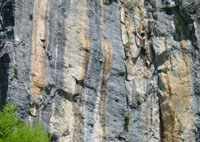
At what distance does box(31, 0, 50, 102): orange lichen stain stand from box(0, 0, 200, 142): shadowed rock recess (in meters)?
0.04

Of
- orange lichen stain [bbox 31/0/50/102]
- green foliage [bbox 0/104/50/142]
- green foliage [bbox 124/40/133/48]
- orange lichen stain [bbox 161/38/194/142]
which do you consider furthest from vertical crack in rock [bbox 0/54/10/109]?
orange lichen stain [bbox 161/38/194/142]

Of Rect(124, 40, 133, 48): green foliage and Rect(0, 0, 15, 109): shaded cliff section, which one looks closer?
Rect(0, 0, 15, 109): shaded cliff section

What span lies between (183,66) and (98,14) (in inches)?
163

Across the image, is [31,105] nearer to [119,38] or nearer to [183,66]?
[119,38]

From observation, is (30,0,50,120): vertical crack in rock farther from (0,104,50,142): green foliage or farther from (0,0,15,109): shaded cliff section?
(0,104,50,142): green foliage

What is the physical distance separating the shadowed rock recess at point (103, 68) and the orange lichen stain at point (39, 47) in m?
0.04

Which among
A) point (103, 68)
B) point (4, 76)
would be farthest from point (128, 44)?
point (4, 76)

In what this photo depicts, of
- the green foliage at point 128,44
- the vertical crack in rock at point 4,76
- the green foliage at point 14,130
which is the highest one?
the green foliage at point 128,44

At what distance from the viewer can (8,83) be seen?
57.6 feet

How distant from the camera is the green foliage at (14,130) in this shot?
16587 millimetres

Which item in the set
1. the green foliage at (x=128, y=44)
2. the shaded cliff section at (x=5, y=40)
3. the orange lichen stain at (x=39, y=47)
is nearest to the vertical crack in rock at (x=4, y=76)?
the shaded cliff section at (x=5, y=40)

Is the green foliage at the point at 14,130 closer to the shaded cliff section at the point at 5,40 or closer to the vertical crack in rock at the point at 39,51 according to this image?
the shaded cliff section at the point at 5,40

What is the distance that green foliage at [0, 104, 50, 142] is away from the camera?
16587 mm

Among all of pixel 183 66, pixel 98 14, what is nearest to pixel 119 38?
pixel 98 14
